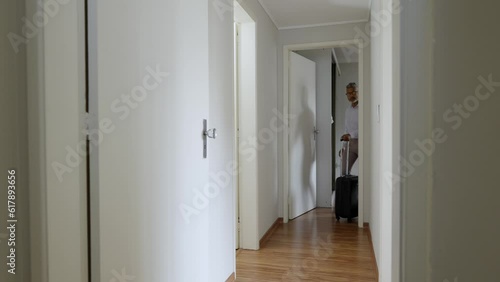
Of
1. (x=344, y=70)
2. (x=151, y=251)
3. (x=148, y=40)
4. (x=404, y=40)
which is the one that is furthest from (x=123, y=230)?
(x=344, y=70)

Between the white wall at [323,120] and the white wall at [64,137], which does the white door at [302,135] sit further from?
the white wall at [64,137]

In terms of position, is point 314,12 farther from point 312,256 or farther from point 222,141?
point 312,256

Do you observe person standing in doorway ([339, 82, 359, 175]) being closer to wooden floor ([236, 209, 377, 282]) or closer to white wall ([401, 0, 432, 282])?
wooden floor ([236, 209, 377, 282])

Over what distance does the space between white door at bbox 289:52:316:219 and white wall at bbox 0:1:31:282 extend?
340 cm

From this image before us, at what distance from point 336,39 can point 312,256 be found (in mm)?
2480

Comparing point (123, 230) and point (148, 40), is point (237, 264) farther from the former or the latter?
point (148, 40)

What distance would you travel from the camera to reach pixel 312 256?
2.88 meters

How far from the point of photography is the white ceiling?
323cm

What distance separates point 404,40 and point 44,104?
1131 mm

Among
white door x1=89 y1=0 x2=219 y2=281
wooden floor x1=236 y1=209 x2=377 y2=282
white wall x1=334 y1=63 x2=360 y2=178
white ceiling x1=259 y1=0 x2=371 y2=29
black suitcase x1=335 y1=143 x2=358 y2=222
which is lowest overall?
wooden floor x1=236 y1=209 x2=377 y2=282

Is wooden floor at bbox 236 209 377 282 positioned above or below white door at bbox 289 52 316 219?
below

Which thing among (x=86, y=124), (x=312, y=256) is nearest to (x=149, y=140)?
(x=86, y=124)

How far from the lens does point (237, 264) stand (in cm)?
272

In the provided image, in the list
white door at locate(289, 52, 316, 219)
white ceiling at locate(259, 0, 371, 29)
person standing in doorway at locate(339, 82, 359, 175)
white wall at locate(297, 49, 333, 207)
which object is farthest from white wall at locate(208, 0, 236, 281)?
white wall at locate(297, 49, 333, 207)
